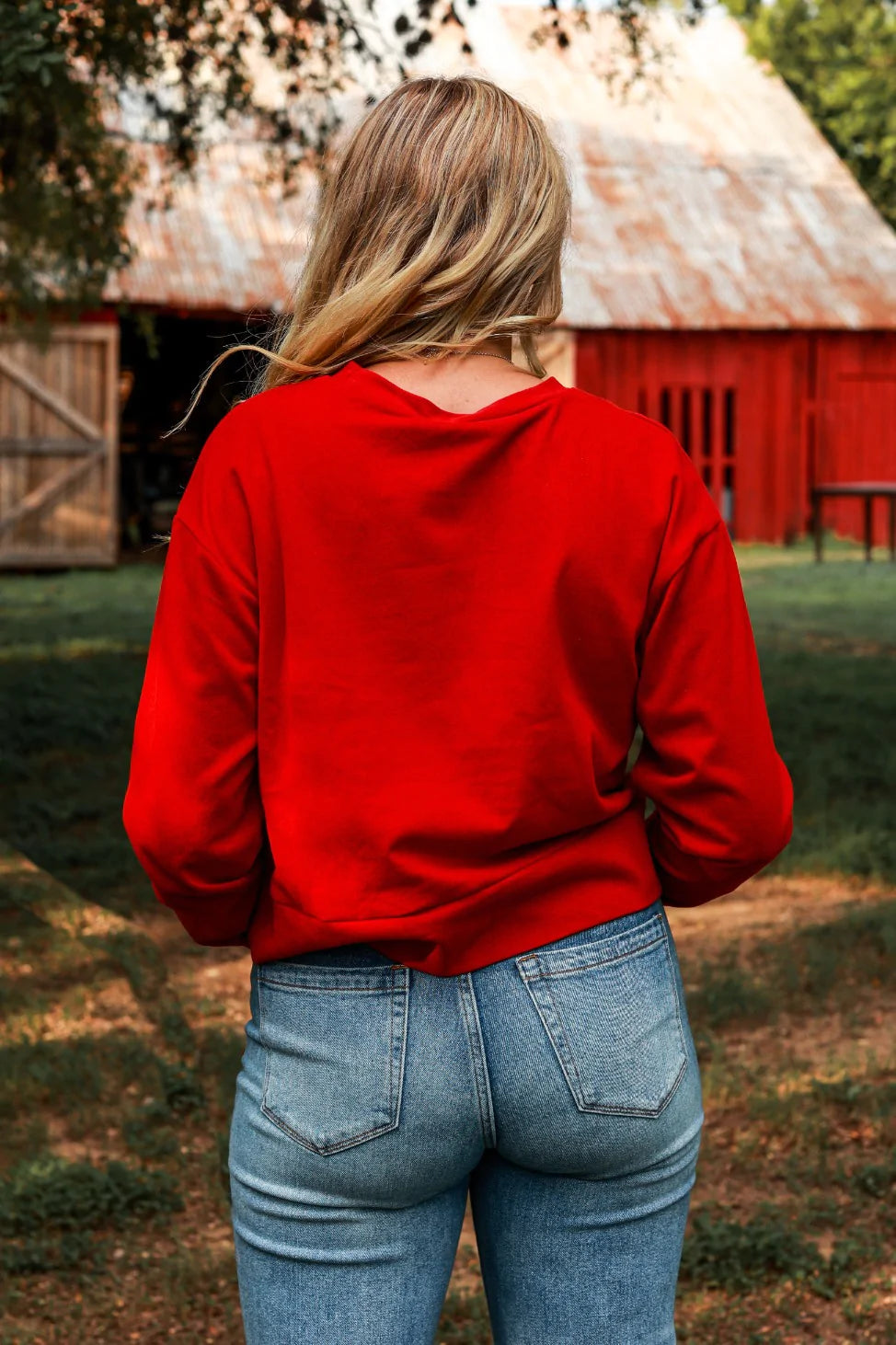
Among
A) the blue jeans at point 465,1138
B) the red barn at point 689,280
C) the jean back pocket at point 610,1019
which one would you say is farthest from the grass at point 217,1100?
the red barn at point 689,280

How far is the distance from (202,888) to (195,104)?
24.7 feet

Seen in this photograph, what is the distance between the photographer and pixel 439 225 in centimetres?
146

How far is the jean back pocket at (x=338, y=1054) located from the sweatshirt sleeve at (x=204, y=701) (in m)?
0.15

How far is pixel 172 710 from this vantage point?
1.46 m

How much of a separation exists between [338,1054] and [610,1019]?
0.26m

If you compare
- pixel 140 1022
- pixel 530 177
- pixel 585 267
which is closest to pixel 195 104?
pixel 140 1022

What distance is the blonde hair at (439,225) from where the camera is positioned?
146cm

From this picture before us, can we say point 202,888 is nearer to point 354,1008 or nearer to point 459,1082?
point 354,1008

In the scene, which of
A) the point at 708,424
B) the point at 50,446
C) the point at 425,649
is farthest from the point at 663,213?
the point at 425,649

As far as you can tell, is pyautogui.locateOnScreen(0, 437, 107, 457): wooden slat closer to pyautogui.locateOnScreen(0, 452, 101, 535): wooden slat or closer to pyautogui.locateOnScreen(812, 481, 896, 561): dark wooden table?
pyautogui.locateOnScreen(0, 452, 101, 535): wooden slat

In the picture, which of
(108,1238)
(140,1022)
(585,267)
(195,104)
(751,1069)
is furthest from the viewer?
(585,267)

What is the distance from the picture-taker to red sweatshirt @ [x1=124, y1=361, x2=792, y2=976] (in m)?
1.42

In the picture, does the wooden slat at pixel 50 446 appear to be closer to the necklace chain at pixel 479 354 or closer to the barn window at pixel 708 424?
the barn window at pixel 708 424

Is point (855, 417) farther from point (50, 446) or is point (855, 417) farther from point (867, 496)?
point (50, 446)
